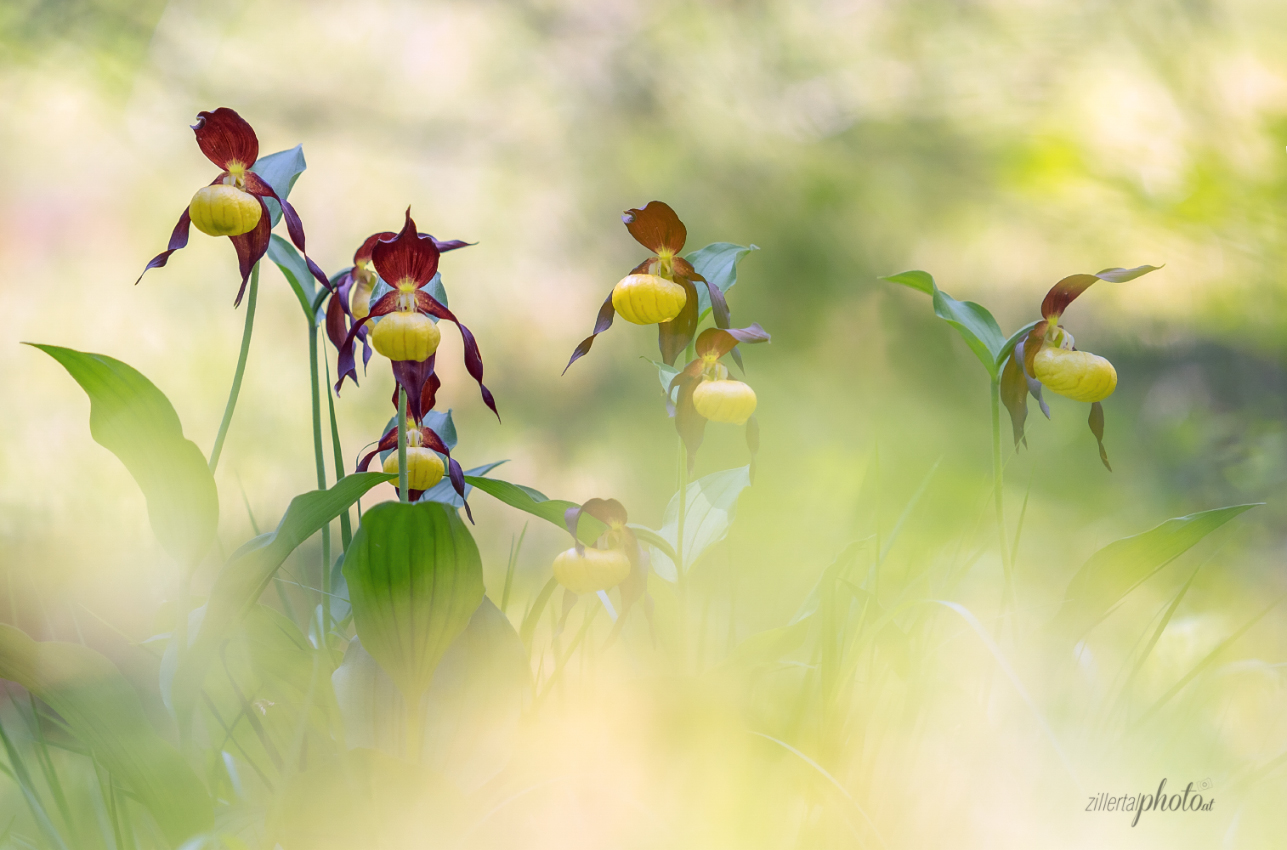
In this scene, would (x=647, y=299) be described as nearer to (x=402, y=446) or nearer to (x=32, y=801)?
(x=402, y=446)

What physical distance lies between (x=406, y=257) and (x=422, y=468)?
219 millimetres

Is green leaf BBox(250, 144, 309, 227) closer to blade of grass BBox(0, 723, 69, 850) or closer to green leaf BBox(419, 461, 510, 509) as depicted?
green leaf BBox(419, 461, 510, 509)

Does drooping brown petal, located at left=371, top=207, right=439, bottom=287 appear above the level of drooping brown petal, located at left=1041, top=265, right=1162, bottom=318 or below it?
below

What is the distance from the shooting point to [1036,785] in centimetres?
66

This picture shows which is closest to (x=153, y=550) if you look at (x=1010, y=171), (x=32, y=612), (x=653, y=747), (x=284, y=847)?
(x=32, y=612)

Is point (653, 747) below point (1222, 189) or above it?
below

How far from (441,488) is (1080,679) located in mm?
733

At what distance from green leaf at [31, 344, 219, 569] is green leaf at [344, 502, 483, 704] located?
0.14 m

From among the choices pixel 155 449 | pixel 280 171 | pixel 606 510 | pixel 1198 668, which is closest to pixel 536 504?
pixel 606 510

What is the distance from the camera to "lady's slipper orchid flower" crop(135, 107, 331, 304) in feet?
2.23

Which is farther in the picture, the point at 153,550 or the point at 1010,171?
the point at 1010,171

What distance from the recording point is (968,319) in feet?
2.88

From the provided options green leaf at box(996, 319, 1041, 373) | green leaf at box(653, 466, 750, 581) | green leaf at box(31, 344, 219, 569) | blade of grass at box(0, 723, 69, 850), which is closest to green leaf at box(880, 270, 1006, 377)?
green leaf at box(996, 319, 1041, 373)

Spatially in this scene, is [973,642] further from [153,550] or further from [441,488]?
[153,550]
